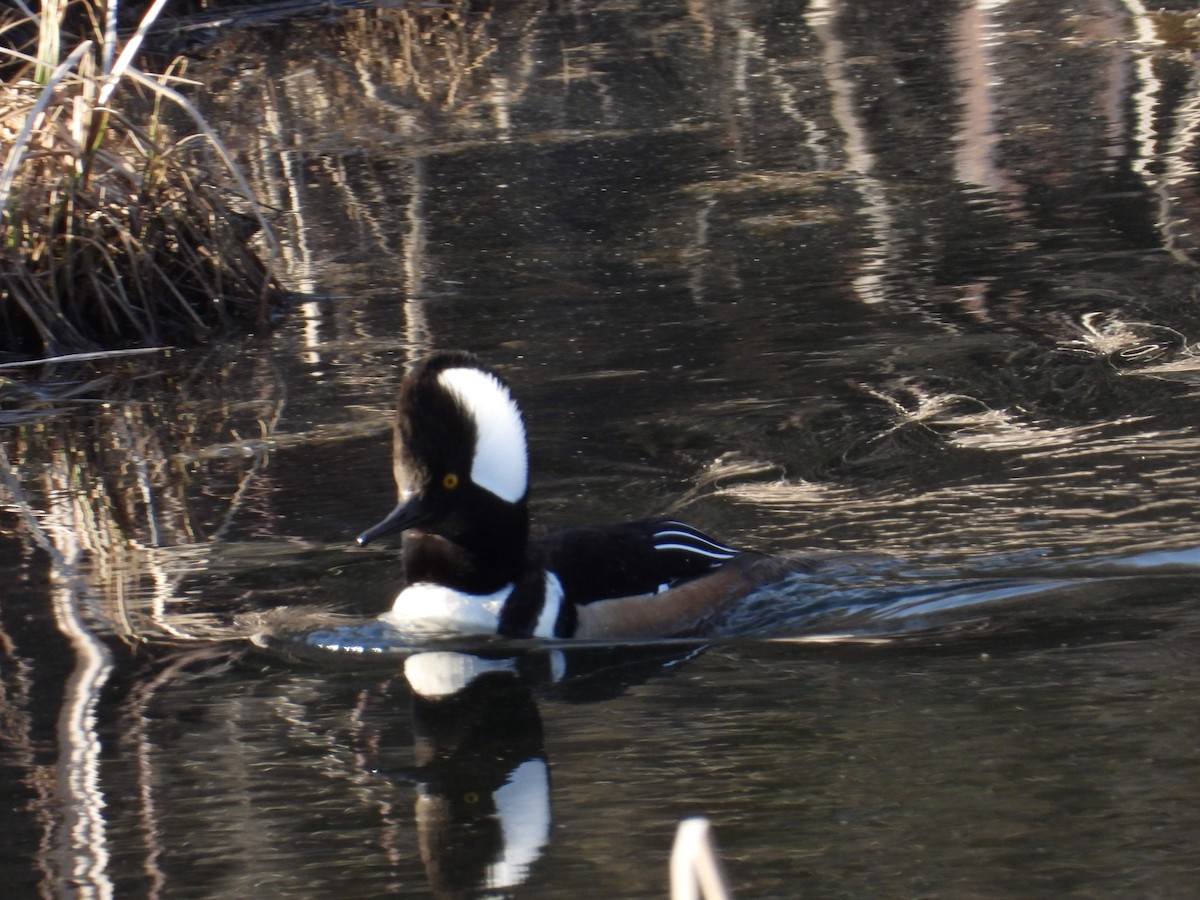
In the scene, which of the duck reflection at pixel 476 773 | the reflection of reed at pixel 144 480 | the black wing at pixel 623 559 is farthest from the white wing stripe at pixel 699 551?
the reflection of reed at pixel 144 480

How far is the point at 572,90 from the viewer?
16.0m

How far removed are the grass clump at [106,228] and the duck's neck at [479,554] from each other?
3.76m

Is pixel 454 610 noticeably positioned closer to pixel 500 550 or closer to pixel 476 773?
pixel 500 550

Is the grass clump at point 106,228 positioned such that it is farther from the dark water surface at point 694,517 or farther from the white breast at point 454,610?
the white breast at point 454,610

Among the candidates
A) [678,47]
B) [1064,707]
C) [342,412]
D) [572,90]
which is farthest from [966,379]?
[678,47]

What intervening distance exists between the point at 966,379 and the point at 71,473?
380 centimetres

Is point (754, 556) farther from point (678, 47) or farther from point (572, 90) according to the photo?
point (678, 47)

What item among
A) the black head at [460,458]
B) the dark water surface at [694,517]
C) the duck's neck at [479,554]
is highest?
the black head at [460,458]

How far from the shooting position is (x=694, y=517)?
22.3 ft

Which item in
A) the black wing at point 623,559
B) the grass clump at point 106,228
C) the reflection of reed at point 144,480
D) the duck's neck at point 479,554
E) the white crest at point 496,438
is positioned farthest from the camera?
the grass clump at point 106,228

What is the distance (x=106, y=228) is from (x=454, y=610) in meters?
4.80

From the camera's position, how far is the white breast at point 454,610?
560cm

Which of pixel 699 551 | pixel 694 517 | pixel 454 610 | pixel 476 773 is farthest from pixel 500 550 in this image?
pixel 694 517

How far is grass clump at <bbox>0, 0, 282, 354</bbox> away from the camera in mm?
9258
